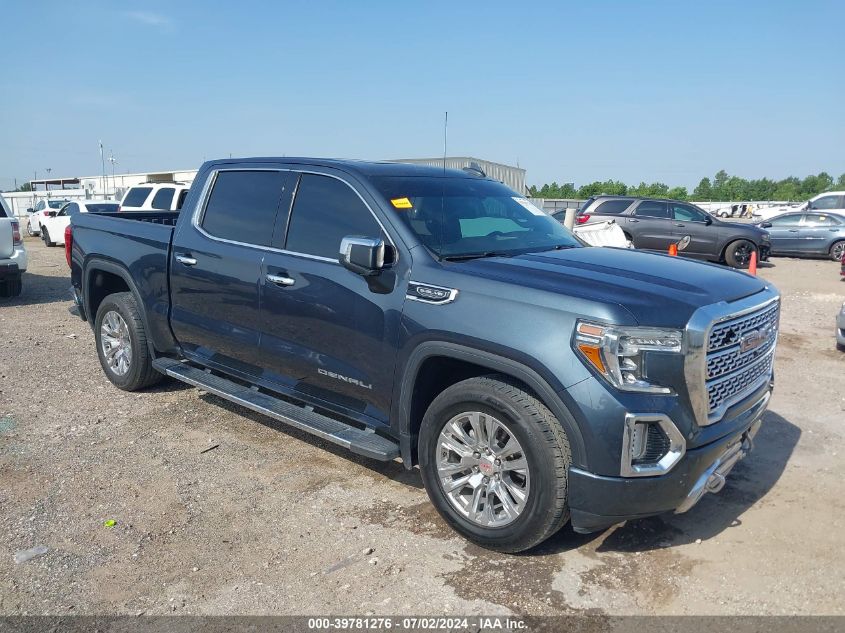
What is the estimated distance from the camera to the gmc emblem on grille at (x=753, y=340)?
350cm

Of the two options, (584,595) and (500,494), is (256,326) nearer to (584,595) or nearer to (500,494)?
(500,494)

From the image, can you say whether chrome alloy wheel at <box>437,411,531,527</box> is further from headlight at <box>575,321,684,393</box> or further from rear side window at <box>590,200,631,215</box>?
rear side window at <box>590,200,631,215</box>

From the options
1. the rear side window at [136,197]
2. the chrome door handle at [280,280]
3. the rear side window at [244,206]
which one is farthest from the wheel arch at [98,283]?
the rear side window at [136,197]

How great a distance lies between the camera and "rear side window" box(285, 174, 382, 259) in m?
4.14

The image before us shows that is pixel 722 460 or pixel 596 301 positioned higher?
pixel 596 301

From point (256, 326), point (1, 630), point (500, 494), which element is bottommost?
point (1, 630)

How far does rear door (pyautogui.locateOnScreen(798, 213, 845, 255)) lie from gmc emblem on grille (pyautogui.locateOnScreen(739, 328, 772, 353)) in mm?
18402

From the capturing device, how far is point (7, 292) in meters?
11.4

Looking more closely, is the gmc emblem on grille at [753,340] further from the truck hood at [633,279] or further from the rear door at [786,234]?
the rear door at [786,234]

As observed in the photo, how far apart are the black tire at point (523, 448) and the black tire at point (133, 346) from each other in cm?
317

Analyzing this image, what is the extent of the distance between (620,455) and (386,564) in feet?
4.28

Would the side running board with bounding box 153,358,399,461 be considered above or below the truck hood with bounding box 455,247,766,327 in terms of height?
below

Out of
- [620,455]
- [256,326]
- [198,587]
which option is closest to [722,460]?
[620,455]

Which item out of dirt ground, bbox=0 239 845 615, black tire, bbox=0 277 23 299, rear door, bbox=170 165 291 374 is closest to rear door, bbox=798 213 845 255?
dirt ground, bbox=0 239 845 615
